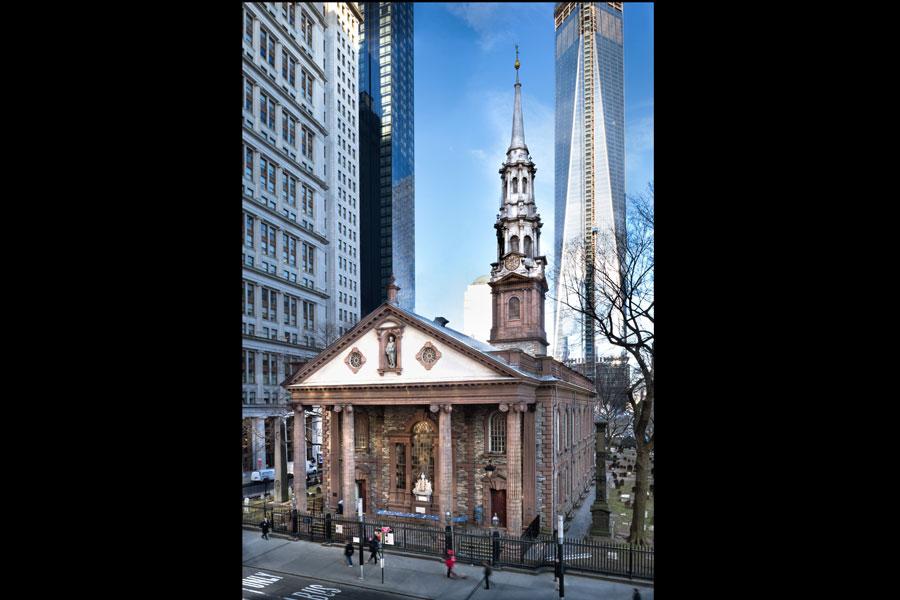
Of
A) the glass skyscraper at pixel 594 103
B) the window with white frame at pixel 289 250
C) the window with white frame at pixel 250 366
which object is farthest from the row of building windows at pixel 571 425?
the glass skyscraper at pixel 594 103

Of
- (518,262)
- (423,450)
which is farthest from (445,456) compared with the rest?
(518,262)

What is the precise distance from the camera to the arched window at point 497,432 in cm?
2564

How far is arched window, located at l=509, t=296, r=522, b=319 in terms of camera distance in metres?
Result: 35.0

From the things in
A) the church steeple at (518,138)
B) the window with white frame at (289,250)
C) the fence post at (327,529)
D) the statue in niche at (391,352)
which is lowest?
the fence post at (327,529)

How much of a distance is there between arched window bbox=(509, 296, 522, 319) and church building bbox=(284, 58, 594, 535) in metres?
7.28

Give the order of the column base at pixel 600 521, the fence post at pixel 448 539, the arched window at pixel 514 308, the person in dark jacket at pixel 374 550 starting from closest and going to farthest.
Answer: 1. the fence post at pixel 448 539
2. the person in dark jacket at pixel 374 550
3. the column base at pixel 600 521
4. the arched window at pixel 514 308

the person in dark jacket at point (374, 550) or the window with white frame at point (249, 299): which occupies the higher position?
the window with white frame at point (249, 299)

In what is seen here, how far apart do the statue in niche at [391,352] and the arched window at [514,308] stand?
40.1 ft

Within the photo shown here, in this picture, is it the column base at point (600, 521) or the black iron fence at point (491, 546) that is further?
the column base at point (600, 521)

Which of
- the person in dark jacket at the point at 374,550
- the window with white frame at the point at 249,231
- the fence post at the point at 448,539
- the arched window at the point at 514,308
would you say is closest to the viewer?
the fence post at the point at 448,539

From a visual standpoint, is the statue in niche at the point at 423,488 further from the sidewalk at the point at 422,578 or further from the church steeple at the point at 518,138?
the church steeple at the point at 518,138

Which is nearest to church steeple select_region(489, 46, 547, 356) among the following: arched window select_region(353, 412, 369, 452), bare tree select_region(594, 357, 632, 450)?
arched window select_region(353, 412, 369, 452)
